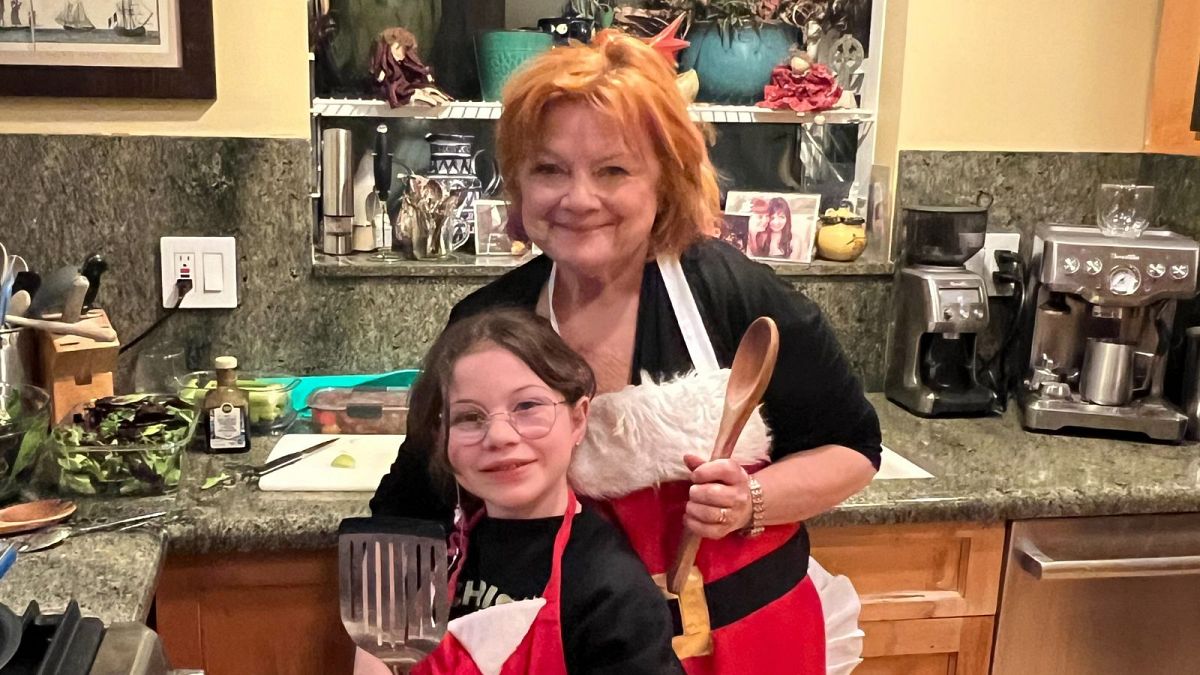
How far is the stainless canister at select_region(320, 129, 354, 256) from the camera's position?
6.27 ft

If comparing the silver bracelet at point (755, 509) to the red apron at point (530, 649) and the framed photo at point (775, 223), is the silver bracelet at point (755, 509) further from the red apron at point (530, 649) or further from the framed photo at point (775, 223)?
the framed photo at point (775, 223)

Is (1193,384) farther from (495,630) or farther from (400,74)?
(400,74)

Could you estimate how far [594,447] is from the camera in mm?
1194

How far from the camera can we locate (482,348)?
3.62ft

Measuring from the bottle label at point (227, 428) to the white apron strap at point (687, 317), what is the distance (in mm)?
636

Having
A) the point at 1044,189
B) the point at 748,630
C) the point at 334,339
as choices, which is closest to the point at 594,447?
the point at 748,630

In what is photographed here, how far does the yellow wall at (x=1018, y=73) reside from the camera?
6.40 ft

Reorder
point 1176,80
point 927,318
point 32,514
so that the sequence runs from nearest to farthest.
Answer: point 32,514
point 927,318
point 1176,80

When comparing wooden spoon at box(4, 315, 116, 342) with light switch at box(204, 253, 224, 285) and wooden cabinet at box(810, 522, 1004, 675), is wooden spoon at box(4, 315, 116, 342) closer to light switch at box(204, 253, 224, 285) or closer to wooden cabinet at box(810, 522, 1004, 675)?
light switch at box(204, 253, 224, 285)

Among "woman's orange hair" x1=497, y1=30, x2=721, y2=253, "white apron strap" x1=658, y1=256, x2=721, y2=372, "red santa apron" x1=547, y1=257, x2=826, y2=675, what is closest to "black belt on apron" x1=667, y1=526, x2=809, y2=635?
"red santa apron" x1=547, y1=257, x2=826, y2=675

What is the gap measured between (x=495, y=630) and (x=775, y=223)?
3.84 feet

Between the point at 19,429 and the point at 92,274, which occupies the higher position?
the point at 92,274

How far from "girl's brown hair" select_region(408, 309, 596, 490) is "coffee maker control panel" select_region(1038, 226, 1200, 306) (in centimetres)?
101

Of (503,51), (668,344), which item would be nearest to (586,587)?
(668,344)
